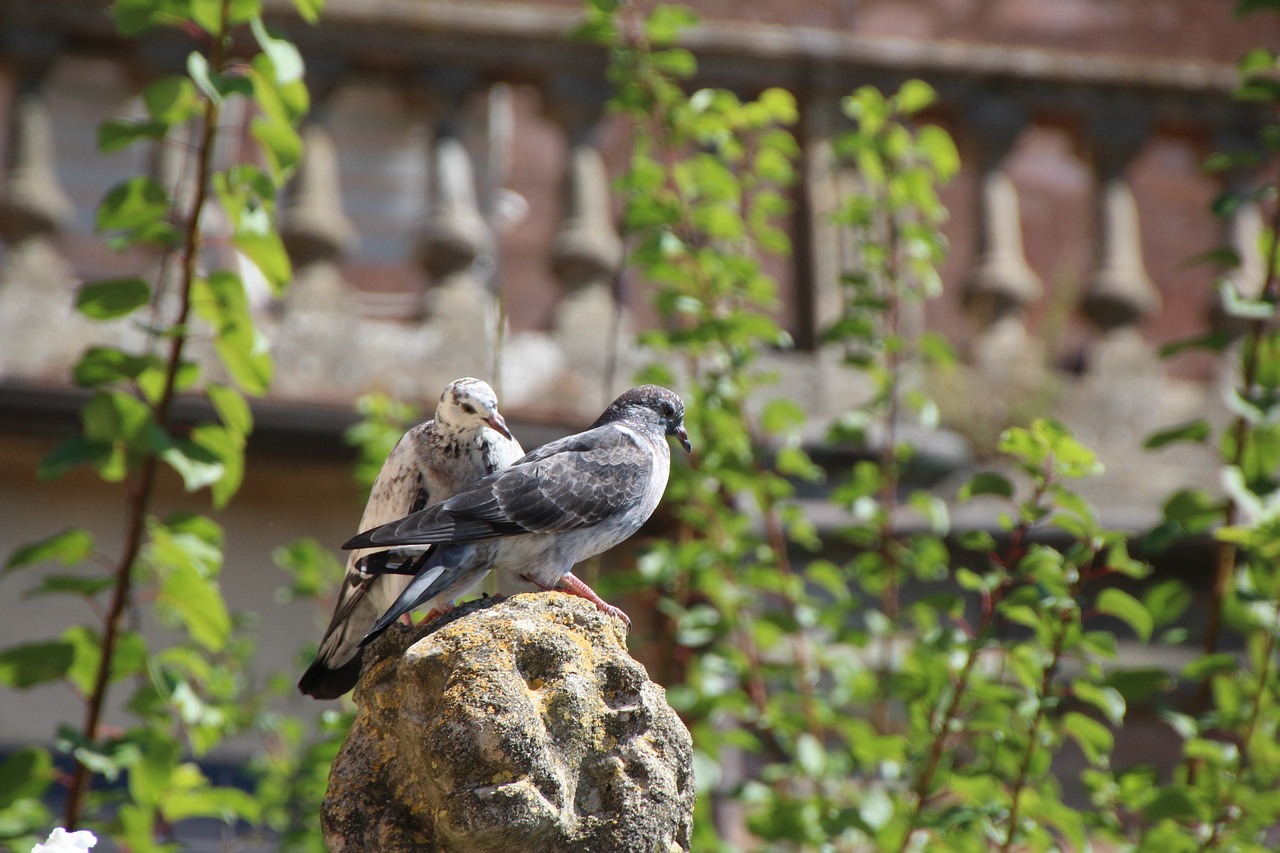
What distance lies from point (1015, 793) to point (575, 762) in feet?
3.32

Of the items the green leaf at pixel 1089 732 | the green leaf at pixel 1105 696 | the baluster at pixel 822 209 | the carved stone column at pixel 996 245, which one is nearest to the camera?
the green leaf at pixel 1105 696

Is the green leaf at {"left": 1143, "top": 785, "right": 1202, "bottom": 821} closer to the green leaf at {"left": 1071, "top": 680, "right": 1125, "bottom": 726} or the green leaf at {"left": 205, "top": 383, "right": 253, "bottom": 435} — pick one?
the green leaf at {"left": 1071, "top": 680, "right": 1125, "bottom": 726}

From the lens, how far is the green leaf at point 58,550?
95.6 inches

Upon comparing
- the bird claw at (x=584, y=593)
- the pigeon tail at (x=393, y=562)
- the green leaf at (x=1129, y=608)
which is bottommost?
the green leaf at (x=1129, y=608)

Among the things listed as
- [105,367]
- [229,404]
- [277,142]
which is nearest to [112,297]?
[105,367]

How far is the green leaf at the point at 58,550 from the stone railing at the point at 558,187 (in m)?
2.05

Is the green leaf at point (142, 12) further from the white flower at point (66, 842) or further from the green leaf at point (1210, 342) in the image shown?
the green leaf at point (1210, 342)

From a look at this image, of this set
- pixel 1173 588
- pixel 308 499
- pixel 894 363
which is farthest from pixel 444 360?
pixel 1173 588

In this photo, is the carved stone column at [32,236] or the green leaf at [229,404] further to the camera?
the carved stone column at [32,236]

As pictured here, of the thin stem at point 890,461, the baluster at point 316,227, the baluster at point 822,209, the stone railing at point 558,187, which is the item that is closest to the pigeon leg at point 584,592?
the thin stem at point 890,461

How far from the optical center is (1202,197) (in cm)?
819

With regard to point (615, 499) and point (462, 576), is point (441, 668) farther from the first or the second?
point (615, 499)

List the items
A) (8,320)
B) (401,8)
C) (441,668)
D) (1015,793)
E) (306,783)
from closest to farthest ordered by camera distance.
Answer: (441,668) → (1015,793) → (306,783) → (8,320) → (401,8)

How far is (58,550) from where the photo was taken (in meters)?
2.46
